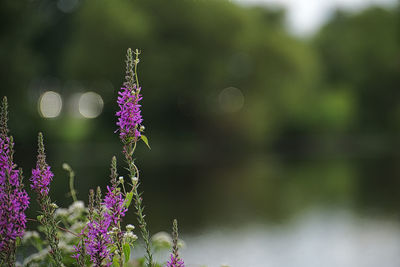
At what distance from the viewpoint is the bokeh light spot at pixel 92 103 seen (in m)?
49.7

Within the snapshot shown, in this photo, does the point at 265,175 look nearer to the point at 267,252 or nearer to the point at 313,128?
the point at 267,252

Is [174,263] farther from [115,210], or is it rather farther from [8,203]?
[8,203]

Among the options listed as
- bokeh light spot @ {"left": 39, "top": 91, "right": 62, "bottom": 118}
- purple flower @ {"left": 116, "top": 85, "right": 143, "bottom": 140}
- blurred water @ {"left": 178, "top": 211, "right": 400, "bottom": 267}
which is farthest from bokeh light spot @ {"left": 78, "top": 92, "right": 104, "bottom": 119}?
purple flower @ {"left": 116, "top": 85, "right": 143, "bottom": 140}

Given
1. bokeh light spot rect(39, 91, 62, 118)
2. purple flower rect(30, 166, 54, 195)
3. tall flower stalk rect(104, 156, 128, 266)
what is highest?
bokeh light spot rect(39, 91, 62, 118)

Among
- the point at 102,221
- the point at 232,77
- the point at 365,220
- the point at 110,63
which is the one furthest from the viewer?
the point at 232,77

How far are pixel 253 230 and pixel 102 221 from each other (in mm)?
13676

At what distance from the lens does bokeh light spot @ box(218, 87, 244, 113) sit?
50750 mm

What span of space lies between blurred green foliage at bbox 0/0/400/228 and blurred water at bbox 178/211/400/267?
8409 mm

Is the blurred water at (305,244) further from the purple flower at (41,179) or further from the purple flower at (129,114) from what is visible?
the purple flower at (129,114)

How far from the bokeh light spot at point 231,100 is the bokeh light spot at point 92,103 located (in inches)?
461

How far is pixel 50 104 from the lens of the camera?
4847 centimetres

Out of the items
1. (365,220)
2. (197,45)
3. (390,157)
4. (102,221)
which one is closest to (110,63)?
(197,45)

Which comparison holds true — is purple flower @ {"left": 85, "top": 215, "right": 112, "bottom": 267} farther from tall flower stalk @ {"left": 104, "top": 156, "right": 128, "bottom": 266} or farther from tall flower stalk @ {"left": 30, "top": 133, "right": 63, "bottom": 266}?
tall flower stalk @ {"left": 30, "top": 133, "right": 63, "bottom": 266}

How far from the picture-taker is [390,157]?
41.9 m
